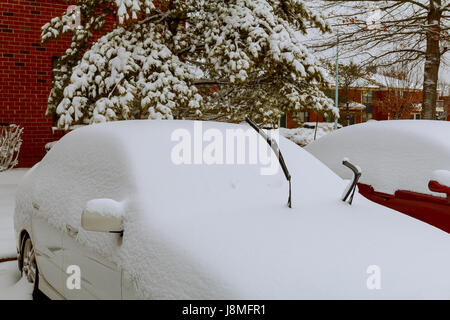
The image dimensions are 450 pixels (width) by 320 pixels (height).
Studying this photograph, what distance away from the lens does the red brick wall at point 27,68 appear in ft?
38.8

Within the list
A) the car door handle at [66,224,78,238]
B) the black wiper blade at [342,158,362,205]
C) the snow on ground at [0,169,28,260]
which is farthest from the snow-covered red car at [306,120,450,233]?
the snow on ground at [0,169,28,260]

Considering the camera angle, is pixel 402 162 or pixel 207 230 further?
pixel 402 162

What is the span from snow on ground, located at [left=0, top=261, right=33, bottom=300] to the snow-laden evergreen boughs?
358cm

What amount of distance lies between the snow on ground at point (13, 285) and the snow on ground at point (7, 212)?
1.46ft

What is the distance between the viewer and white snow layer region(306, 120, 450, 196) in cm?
436

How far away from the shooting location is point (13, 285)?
4.35m

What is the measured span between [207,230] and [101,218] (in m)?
0.60


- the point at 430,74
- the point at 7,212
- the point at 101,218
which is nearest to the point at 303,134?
the point at 430,74

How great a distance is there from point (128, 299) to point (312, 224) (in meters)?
1.00

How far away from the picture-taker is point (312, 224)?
2479 millimetres

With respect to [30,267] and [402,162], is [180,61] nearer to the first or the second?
[402,162]

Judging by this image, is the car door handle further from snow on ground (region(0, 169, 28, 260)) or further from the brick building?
the brick building

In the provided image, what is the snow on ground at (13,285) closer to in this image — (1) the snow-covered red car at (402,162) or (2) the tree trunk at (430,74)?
(1) the snow-covered red car at (402,162)
